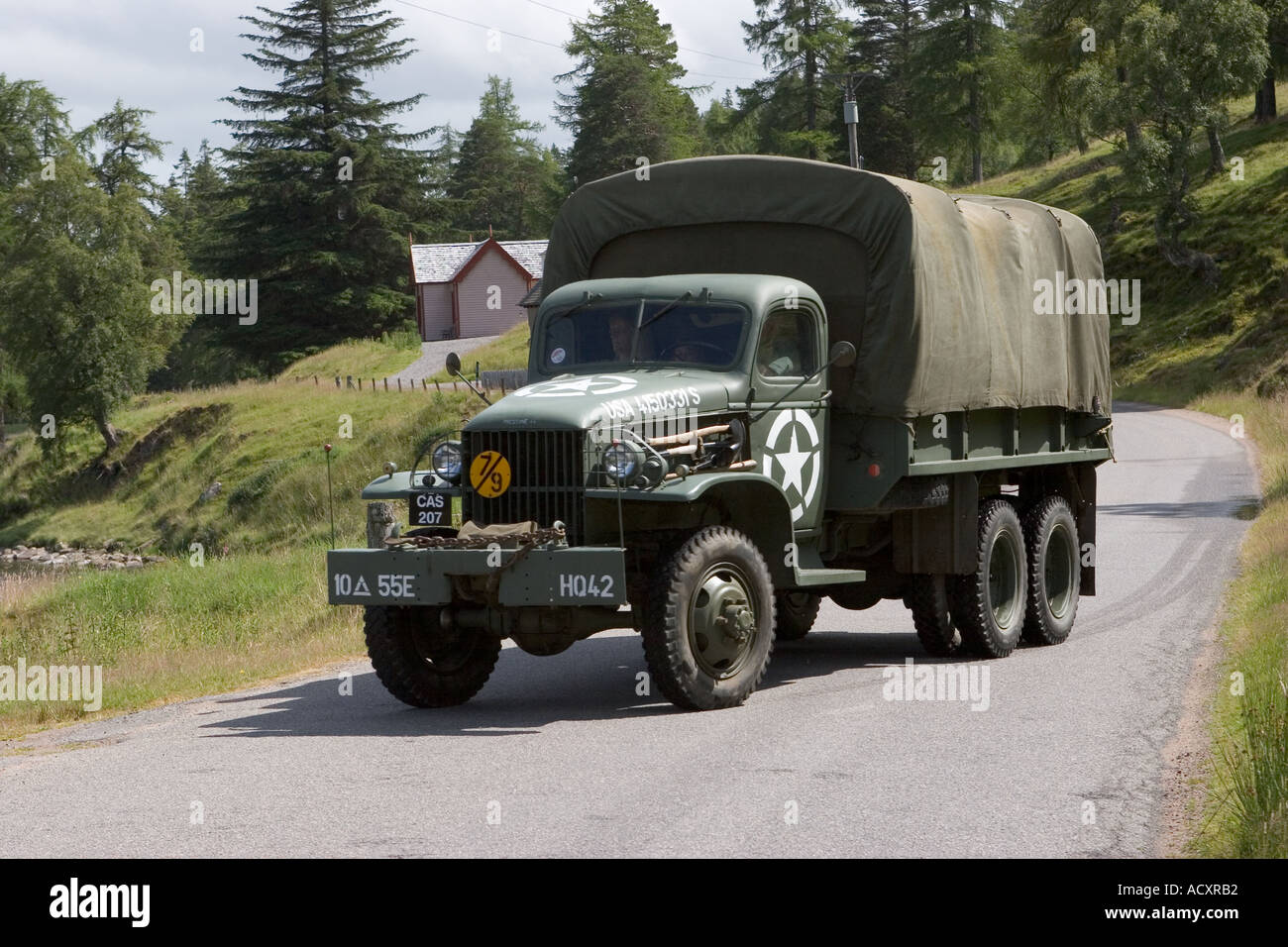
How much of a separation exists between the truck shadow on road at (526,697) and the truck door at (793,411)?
56.4 inches

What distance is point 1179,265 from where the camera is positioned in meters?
63.4

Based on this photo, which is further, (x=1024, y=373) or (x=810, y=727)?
(x=1024, y=373)

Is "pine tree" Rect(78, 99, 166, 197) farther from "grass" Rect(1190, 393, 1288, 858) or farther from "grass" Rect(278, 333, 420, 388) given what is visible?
"grass" Rect(1190, 393, 1288, 858)

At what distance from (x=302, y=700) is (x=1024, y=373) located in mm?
6340

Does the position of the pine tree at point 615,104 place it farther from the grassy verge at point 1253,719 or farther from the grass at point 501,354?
the grassy verge at point 1253,719

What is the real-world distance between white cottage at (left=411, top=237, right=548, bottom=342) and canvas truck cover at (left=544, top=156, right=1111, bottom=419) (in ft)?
228

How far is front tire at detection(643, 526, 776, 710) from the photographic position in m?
10.0

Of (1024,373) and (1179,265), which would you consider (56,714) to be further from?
(1179,265)

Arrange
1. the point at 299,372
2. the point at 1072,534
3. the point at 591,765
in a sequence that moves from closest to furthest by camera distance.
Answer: the point at 591,765 < the point at 1072,534 < the point at 299,372

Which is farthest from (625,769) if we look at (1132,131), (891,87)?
(891,87)

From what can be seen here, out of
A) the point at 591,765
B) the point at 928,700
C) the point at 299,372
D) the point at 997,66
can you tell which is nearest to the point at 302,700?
the point at 591,765

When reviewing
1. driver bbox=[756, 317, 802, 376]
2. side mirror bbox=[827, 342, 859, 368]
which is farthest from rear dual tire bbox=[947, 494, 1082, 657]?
side mirror bbox=[827, 342, 859, 368]

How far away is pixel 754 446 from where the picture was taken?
11.2m

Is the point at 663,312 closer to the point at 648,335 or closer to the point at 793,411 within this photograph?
the point at 648,335
